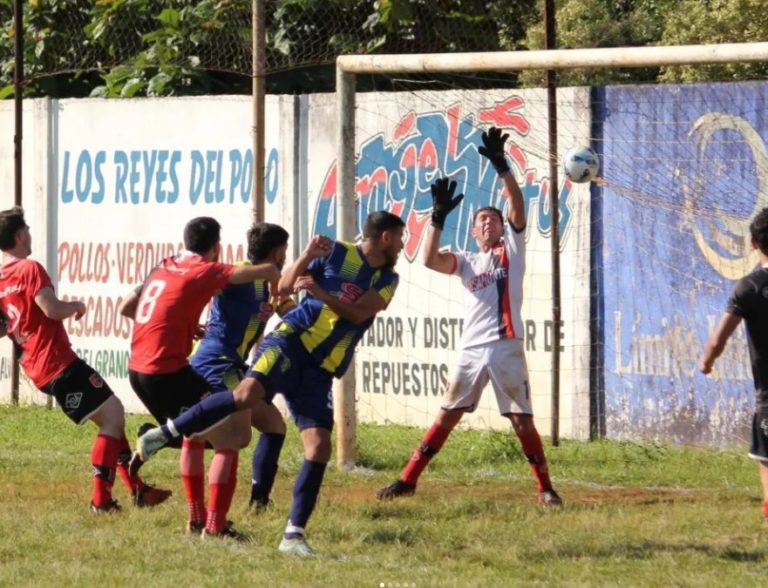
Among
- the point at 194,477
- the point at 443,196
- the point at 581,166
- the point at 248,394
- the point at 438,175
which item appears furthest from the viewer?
the point at 438,175

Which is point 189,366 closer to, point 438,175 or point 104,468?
point 104,468

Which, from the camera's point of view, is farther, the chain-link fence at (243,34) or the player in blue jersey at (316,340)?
the chain-link fence at (243,34)

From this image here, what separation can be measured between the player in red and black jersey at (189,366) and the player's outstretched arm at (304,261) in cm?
7

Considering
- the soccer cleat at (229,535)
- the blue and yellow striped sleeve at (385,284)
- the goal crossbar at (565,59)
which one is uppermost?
the goal crossbar at (565,59)

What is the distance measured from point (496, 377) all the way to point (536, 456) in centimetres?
56

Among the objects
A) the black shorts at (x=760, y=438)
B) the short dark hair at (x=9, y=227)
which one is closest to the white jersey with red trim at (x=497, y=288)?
the black shorts at (x=760, y=438)

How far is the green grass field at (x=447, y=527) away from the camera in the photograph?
8.30 meters

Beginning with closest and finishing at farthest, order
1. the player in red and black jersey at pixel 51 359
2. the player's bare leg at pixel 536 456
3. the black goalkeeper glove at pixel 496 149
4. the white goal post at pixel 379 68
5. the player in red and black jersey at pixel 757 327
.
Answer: the player in red and black jersey at pixel 757 327
the player in red and black jersey at pixel 51 359
the black goalkeeper glove at pixel 496 149
the player's bare leg at pixel 536 456
the white goal post at pixel 379 68

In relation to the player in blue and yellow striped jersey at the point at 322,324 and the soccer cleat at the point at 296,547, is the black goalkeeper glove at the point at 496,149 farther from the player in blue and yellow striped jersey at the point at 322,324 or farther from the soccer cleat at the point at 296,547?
the soccer cleat at the point at 296,547

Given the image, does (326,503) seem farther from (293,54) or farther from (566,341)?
(293,54)

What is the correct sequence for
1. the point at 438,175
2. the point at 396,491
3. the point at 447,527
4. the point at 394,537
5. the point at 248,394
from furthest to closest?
the point at 438,175, the point at 396,491, the point at 447,527, the point at 394,537, the point at 248,394

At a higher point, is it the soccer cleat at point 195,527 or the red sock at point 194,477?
the red sock at point 194,477

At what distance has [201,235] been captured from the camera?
9609 mm

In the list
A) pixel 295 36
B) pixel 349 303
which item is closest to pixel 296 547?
pixel 349 303
